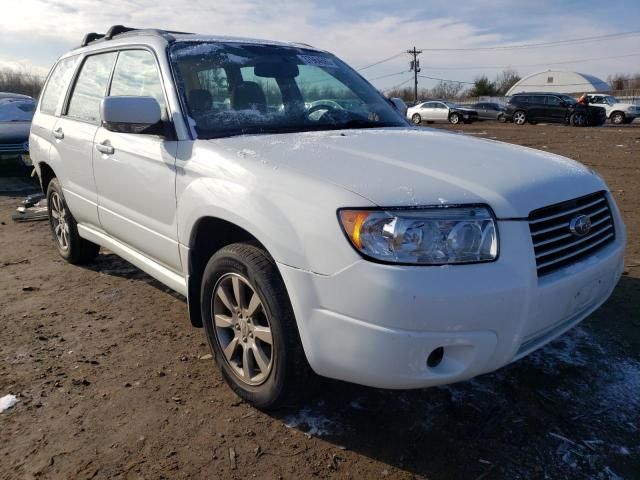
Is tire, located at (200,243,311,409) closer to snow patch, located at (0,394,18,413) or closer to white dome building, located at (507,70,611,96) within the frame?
snow patch, located at (0,394,18,413)

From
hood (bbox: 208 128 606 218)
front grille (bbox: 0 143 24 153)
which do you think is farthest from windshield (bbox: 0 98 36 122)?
hood (bbox: 208 128 606 218)

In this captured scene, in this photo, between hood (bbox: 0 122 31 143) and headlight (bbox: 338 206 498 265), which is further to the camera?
hood (bbox: 0 122 31 143)

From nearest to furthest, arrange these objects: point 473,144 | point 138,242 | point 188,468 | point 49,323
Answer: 1. point 188,468
2. point 473,144
3. point 138,242
4. point 49,323

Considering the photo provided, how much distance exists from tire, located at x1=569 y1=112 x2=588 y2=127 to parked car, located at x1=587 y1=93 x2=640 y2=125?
2558 millimetres

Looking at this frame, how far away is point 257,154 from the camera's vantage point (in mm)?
2482

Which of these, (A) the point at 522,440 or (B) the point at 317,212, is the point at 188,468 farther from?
(A) the point at 522,440

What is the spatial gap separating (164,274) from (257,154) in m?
1.16

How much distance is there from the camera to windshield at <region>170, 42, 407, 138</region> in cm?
299

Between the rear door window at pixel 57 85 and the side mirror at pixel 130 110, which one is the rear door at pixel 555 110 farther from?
the side mirror at pixel 130 110

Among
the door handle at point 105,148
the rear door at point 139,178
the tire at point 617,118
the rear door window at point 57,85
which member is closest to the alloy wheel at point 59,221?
the rear door window at point 57,85

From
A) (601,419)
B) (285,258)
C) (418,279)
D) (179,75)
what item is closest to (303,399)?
(285,258)

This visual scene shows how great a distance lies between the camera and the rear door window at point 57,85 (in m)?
4.42

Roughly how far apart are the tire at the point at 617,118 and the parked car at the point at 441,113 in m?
6.74

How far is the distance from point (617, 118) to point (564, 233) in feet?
96.9
